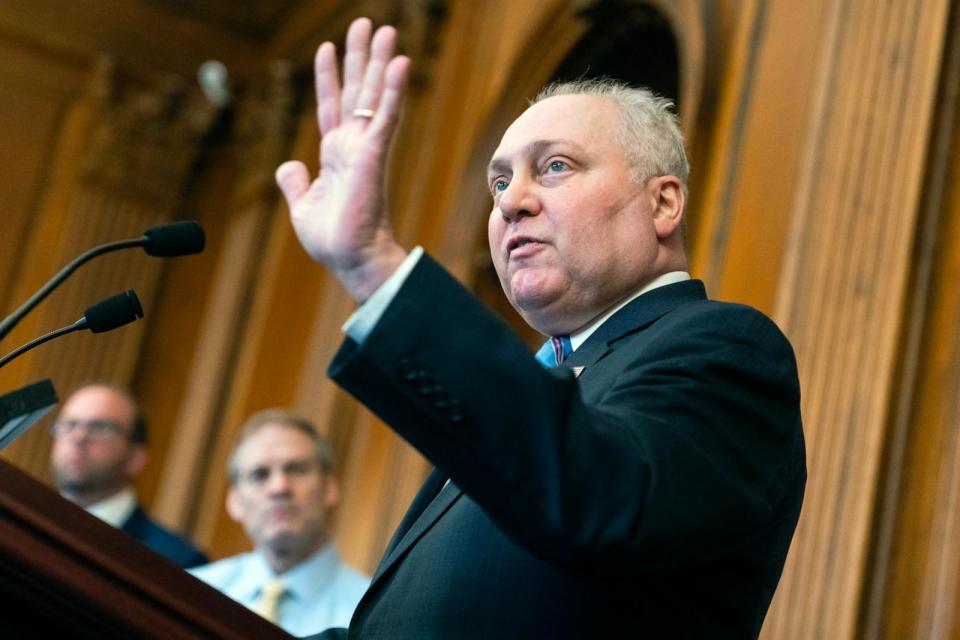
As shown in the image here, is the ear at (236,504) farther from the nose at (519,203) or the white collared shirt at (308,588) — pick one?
the nose at (519,203)

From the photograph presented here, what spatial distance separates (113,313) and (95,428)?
354 centimetres

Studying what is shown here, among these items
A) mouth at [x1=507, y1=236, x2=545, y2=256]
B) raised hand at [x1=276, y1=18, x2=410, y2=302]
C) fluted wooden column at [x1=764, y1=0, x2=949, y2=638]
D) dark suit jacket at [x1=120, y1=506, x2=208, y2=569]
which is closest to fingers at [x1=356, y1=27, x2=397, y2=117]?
raised hand at [x1=276, y1=18, x2=410, y2=302]

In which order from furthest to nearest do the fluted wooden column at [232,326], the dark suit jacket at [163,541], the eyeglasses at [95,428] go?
the fluted wooden column at [232,326] < the eyeglasses at [95,428] < the dark suit jacket at [163,541]

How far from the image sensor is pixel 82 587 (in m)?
1.65

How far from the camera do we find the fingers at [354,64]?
1842 millimetres

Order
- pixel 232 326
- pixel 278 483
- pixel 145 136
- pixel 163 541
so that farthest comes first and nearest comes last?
1. pixel 145 136
2. pixel 232 326
3. pixel 163 541
4. pixel 278 483

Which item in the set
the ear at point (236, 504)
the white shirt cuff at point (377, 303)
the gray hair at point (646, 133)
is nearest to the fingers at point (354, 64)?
the white shirt cuff at point (377, 303)

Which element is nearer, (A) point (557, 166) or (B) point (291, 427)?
(A) point (557, 166)

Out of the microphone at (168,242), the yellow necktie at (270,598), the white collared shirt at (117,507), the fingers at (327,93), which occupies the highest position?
the fingers at (327,93)

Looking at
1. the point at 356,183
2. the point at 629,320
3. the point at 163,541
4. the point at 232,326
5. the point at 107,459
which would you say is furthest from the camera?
the point at 232,326

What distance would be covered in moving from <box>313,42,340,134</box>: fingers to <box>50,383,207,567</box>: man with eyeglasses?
3650 mm

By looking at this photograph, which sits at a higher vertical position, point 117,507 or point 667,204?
point 667,204

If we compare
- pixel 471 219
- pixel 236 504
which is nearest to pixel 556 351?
pixel 236 504

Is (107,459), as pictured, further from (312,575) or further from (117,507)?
(312,575)
